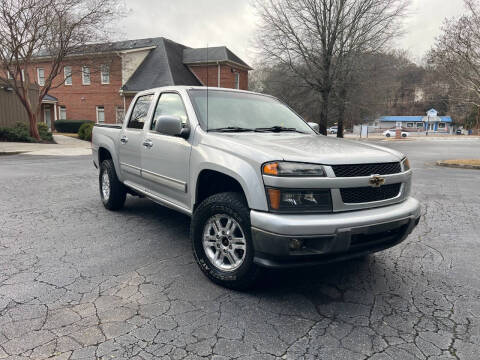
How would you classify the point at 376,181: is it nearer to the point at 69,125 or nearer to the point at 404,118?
the point at 69,125

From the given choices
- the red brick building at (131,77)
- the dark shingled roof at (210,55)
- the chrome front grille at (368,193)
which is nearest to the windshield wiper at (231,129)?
the chrome front grille at (368,193)

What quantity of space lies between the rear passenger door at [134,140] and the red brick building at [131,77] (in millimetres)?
24214

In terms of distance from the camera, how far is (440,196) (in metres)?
7.68

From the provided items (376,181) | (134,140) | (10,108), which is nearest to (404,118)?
(10,108)

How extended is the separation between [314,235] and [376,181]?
0.81 meters

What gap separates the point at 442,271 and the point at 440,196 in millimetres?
4508

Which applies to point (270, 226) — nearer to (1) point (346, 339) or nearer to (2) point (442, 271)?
(1) point (346, 339)

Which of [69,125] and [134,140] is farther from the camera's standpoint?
[69,125]

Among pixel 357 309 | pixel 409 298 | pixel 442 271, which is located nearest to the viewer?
pixel 357 309

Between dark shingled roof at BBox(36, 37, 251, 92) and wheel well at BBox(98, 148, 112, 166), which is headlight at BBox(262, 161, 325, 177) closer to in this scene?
wheel well at BBox(98, 148, 112, 166)

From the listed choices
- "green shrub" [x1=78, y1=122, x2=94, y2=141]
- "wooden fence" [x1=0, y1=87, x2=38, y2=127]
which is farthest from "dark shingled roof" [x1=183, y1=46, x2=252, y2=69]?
"wooden fence" [x1=0, y1=87, x2=38, y2=127]

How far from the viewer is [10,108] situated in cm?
2384

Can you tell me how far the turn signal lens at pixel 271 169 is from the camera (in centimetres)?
286

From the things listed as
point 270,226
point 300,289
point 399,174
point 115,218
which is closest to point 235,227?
point 270,226
